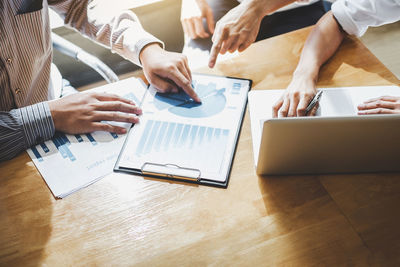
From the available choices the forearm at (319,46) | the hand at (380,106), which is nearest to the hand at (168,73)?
the forearm at (319,46)

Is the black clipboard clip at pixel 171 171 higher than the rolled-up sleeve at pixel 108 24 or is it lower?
lower

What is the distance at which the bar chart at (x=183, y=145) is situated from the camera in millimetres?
732

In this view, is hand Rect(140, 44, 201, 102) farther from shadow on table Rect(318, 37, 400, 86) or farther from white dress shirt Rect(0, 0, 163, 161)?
shadow on table Rect(318, 37, 400, 86)

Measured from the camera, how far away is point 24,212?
67 cm

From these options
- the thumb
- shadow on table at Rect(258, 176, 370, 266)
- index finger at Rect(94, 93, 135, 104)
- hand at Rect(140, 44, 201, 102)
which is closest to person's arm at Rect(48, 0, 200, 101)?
hand at Rect(140, 44, 201, 102)

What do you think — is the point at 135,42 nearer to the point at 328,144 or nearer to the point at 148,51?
the point at 148,51

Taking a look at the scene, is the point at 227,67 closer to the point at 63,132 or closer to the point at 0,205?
the point at 63,132

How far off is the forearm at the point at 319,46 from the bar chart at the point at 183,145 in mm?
359

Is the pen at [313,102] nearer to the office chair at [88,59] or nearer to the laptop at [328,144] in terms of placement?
the laptop at [328,144]

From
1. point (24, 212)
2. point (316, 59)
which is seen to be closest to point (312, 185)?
point (316, 59)

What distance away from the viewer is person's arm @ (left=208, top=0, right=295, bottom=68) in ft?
3.30

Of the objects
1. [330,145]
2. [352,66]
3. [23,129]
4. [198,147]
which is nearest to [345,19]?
[352,66]

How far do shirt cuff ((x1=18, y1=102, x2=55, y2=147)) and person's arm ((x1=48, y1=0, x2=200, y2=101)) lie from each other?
1.07 ft

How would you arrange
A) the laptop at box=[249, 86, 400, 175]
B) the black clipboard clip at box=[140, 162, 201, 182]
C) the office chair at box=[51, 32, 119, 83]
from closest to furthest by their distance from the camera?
the laptop at box=[249, 86, 400, 175] → the black clipboard clip at box=[140, 162, 201, 182] → the office chair at box=[51, 32, 119, 83]
